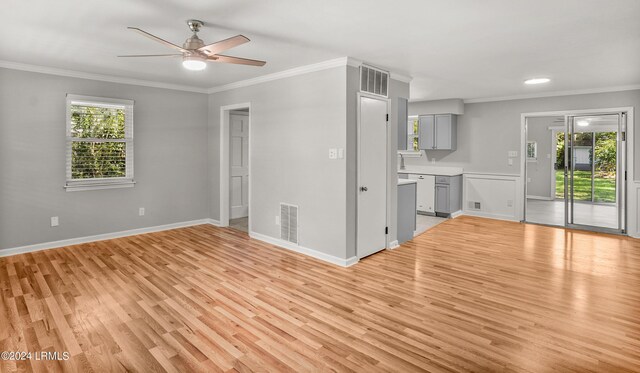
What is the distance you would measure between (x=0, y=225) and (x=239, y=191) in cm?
354

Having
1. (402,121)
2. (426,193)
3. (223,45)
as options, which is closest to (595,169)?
(426,193)

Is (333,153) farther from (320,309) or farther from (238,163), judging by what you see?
(238,163)

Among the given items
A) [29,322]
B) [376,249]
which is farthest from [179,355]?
[376,249]

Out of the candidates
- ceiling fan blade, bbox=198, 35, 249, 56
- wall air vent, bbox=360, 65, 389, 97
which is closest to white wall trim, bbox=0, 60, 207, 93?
ceiling fan blade, bbox=198, 35, 249, 56

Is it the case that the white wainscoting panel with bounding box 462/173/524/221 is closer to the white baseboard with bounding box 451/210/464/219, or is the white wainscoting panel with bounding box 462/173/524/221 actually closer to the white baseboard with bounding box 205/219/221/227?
the white baseboard with bounding box 451/210/464/219

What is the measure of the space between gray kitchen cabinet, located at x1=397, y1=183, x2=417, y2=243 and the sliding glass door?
318 cm

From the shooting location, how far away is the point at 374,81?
449 centimetres

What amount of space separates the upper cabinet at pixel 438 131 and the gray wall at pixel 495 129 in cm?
24

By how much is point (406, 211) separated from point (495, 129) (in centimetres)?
336

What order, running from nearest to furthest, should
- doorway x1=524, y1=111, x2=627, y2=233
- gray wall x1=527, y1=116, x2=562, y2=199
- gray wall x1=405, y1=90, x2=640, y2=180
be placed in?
doorway x1=524, y1=111, x2=627, y2=233
gray wall x1=405, y1=90, x2=640, y2=180
gray wall x1=527, y1=116, x2=562, y2=199

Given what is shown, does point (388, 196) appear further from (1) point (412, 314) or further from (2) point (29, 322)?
(2) point (29, 322)

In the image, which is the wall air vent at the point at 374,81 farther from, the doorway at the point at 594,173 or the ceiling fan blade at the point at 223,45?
the doorway at the point at 594,173

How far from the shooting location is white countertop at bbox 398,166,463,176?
→ 7.48m

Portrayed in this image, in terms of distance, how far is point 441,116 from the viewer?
754 cm
